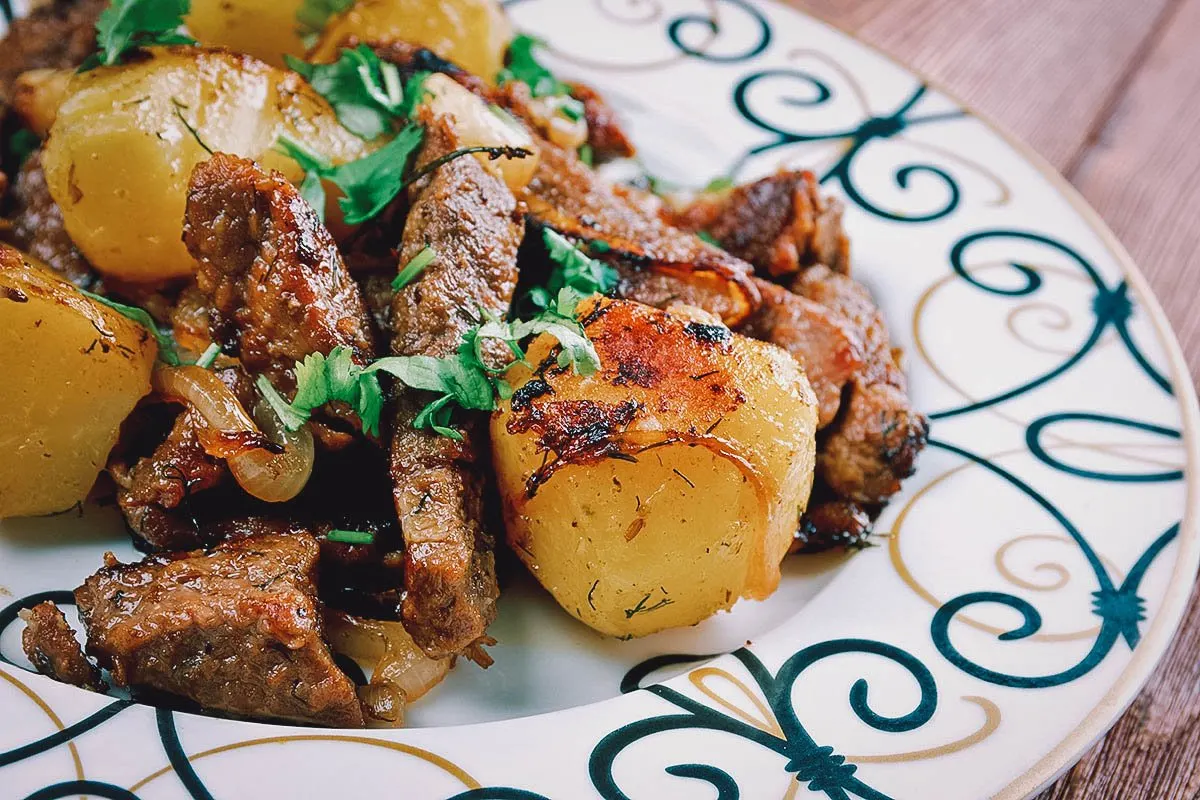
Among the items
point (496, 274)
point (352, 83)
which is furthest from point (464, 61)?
point (496, 274)

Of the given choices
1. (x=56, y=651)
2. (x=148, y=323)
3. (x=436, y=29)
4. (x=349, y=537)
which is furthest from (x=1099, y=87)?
(x=56, y=651)

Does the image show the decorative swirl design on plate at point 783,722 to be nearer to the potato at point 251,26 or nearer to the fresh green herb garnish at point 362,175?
the fresh green herb garnish at point 362,175

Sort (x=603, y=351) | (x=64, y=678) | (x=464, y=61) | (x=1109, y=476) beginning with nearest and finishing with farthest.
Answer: (x=64, y=678), (x=603, y=351), (x=1109, y=476), (x=464, y=61)

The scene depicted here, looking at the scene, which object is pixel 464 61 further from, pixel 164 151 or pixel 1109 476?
pixel 1109 476

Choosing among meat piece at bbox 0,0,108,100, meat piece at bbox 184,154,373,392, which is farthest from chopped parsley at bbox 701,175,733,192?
meat piece at bbox 0,0,108,100

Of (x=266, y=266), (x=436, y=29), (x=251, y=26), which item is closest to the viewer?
(x=266, y=266)

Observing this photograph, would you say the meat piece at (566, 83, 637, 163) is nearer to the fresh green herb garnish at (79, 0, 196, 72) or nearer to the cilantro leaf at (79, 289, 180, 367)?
the fresh green herb garnish at (79, 0, 196, 72)

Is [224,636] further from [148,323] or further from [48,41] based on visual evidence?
[48,41]

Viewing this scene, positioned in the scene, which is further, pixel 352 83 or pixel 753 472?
pixel 352 83
